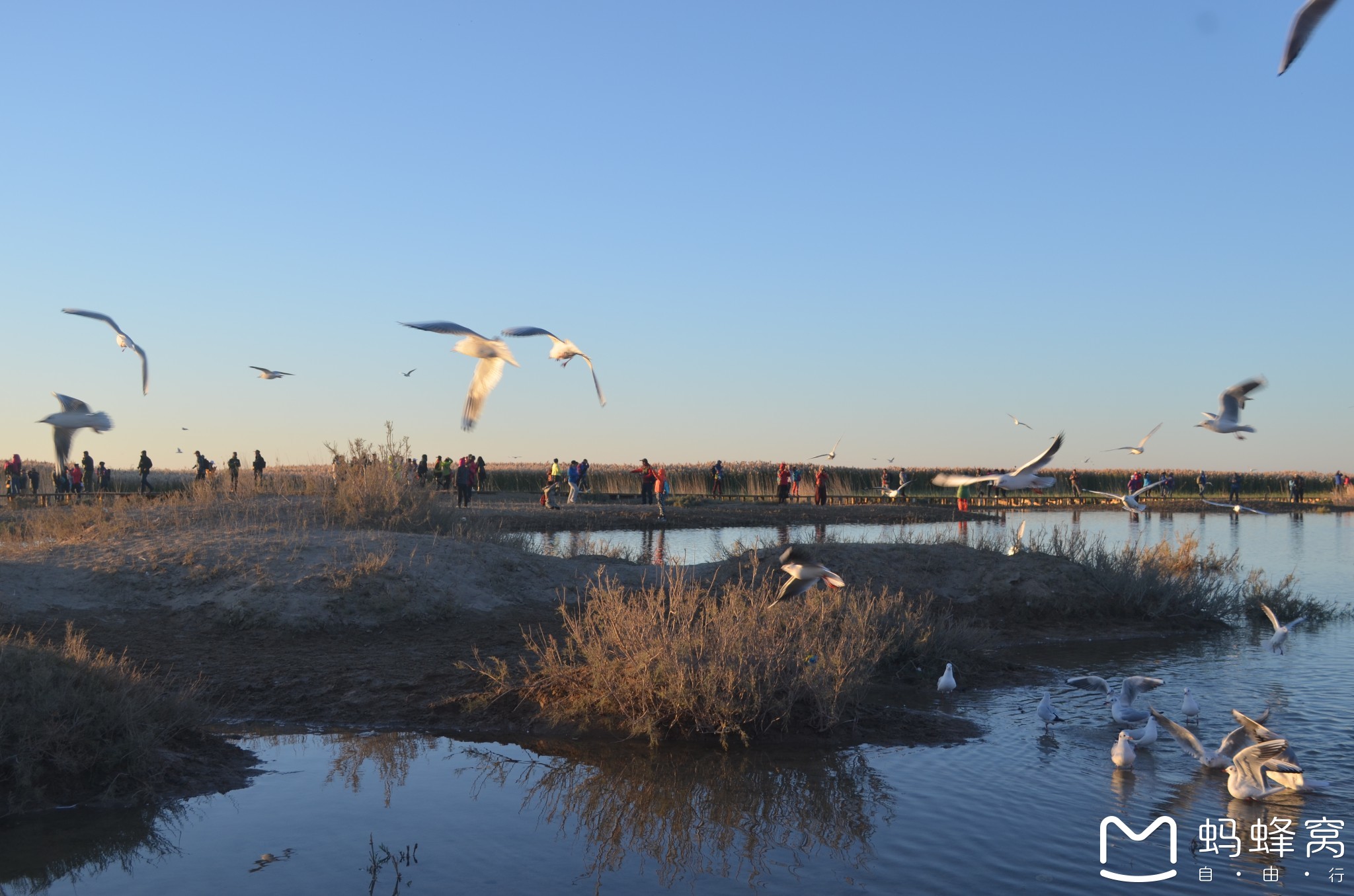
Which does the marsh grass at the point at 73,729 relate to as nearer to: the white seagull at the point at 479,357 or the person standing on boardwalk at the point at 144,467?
the white seagull at the point at 479,357

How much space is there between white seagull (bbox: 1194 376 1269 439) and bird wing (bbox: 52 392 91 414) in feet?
41.1

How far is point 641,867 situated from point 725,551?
38.5 ft

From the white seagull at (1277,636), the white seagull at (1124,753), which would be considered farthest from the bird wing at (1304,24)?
the white seagull at (1277,636)

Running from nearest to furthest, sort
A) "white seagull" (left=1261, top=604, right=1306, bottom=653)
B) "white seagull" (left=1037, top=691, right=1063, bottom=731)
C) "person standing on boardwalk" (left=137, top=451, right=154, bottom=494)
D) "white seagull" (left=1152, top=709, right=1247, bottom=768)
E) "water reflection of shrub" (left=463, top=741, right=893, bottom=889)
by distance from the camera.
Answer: "water reflection of shrub" (left=463, top=741, right=893, bottom=889)
"white seagull" (left=1152, top=709, right=1247, bottom=768)
"white seagull" (left=1037, top=691, right=1063, bottom=731)
"white seagull" (left=1261, top=604, right=1306, bottom=653)
"person standing on boardwalk" (left=137, top=451, right=154, bottom=494)

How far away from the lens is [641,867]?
20.4 feet

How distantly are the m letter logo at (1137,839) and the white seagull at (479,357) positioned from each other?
24.2 feet

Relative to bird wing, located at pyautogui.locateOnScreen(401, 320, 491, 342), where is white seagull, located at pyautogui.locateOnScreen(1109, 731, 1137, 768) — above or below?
below

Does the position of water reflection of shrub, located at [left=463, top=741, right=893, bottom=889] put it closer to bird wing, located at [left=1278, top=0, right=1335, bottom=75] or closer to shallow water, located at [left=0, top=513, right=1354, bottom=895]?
shallow water, located at [left=0, top=513, right=1354, bottom=895]

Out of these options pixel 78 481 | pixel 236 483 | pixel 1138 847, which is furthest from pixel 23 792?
pixel 78 481

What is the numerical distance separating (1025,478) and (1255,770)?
2775 millimetres

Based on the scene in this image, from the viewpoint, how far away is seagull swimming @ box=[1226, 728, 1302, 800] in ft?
23.5

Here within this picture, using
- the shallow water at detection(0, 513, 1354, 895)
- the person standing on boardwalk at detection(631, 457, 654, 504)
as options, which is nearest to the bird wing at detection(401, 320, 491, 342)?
the shallow water at detection(0, 513, 1354, 895)

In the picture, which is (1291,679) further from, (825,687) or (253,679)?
(253,679)

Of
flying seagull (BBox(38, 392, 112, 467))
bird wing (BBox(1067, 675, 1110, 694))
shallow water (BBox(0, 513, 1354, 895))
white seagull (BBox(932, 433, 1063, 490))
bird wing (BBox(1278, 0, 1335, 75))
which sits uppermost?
bird wing (BBox(1278, 0, 1335, 75))
